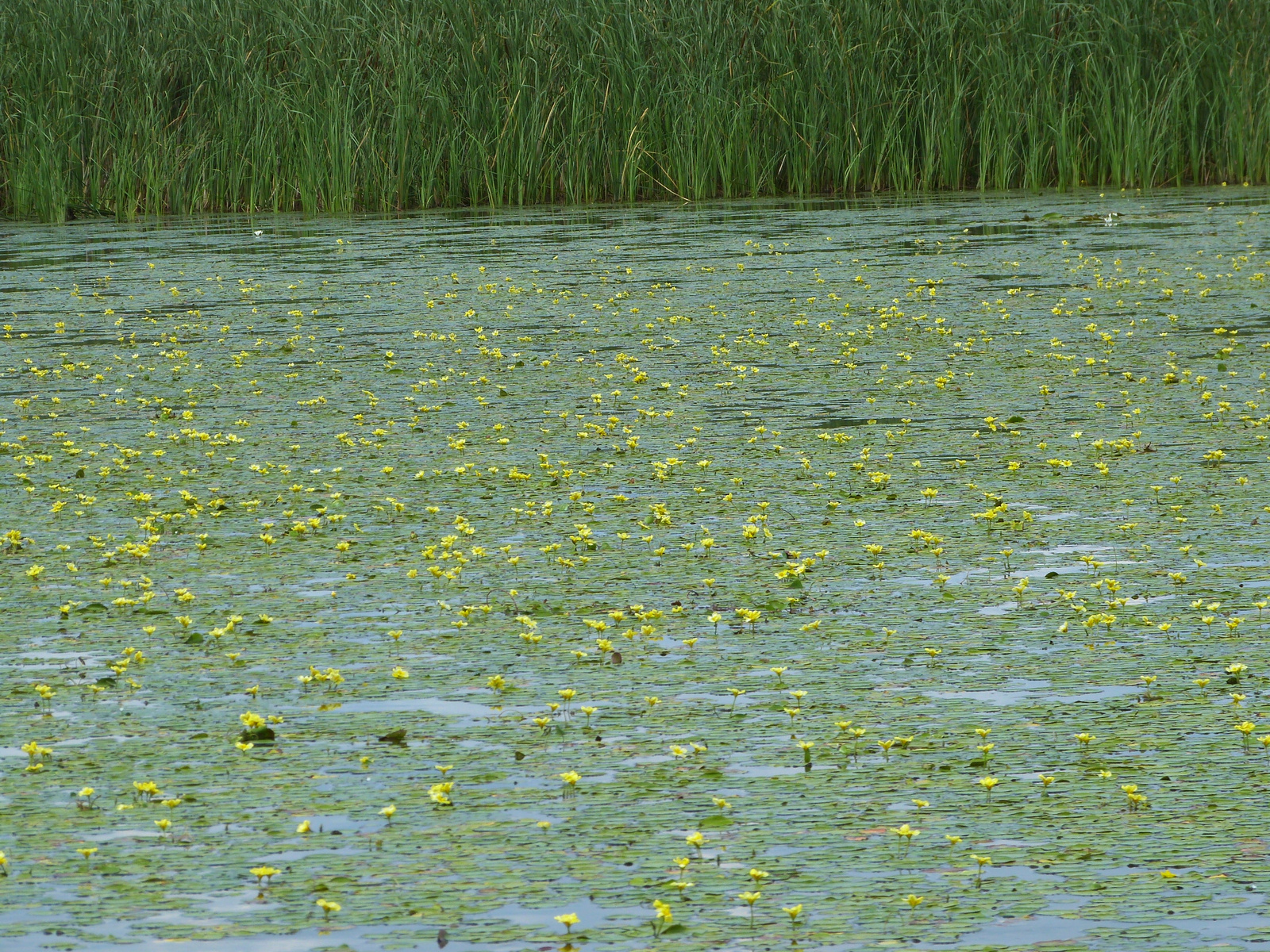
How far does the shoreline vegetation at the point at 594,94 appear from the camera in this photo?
50.4 ft

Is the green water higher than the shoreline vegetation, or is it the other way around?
the shoreline vegetation

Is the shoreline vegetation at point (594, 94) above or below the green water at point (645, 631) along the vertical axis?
above

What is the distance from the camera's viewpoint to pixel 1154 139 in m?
15.6

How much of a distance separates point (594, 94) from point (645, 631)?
11927mm

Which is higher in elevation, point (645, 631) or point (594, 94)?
point (594, 94)

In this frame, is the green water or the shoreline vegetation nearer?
the green water

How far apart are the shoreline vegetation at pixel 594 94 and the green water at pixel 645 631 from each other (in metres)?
6.21

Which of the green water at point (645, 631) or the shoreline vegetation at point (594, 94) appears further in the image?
the shoreline vegetation at point (594, 94)

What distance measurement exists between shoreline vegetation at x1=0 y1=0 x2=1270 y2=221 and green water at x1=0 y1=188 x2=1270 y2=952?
20.4 ft

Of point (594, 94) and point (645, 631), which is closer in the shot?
point (645, 631)

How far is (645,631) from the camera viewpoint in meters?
4.32

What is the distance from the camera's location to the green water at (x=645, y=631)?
2.97 m

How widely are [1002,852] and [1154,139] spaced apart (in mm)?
13513

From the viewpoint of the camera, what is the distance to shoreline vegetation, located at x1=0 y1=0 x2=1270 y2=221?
15.4 meters
